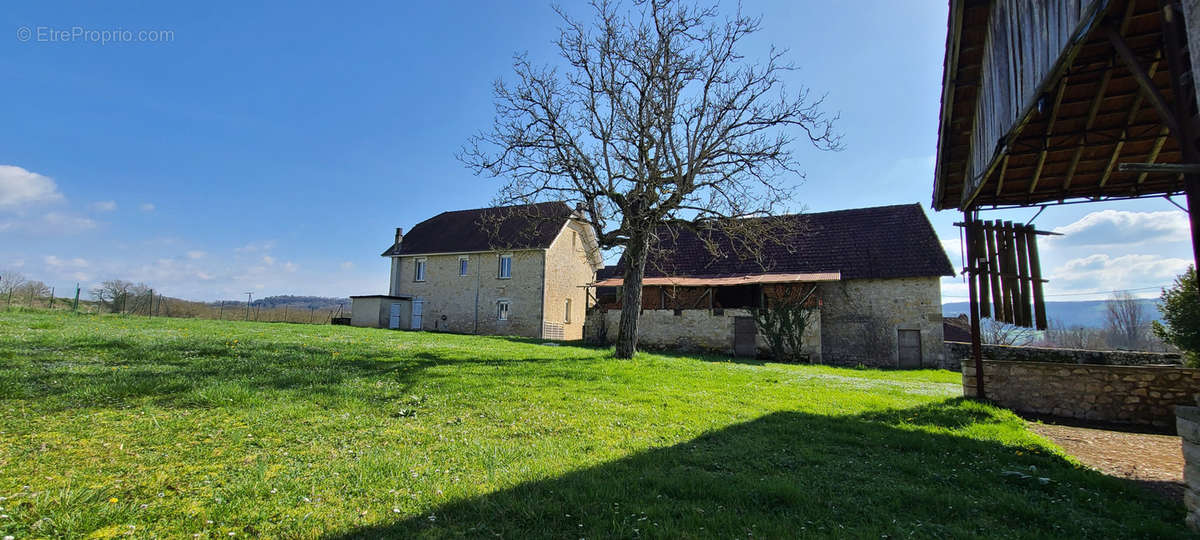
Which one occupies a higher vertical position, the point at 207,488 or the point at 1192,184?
the point at 1192,184

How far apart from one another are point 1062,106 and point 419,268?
1284 inches

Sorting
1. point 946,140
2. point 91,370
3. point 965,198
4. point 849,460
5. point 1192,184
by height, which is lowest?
point 849,460

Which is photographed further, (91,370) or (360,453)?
(91,370)

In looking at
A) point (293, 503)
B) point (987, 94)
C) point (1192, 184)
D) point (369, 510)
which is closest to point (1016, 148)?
point (987, 94)

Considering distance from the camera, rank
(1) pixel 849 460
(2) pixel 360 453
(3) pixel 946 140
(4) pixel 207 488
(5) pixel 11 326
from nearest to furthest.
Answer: (4) pixel 207 488, (2) pixel 360 453, (1) pixel 849 460, (3) pixel 946 140, (5) pixel 11 326

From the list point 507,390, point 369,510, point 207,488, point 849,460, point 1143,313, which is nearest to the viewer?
point 369,510

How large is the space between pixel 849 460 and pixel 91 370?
10.7m

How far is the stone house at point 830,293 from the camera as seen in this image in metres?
21.2

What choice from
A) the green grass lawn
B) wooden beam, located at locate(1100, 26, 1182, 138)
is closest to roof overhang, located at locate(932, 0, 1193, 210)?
wooden beam, located at locate(1100, 26, 1182, 138)

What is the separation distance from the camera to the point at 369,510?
3.48 m

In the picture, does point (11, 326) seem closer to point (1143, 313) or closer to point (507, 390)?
point (507, 390)

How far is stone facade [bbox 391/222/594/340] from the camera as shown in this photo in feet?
96.6

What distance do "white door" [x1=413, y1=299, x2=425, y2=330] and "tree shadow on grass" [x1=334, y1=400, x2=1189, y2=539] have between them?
97.1 feet

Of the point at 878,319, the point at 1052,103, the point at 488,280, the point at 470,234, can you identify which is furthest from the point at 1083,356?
the point at 470,234
